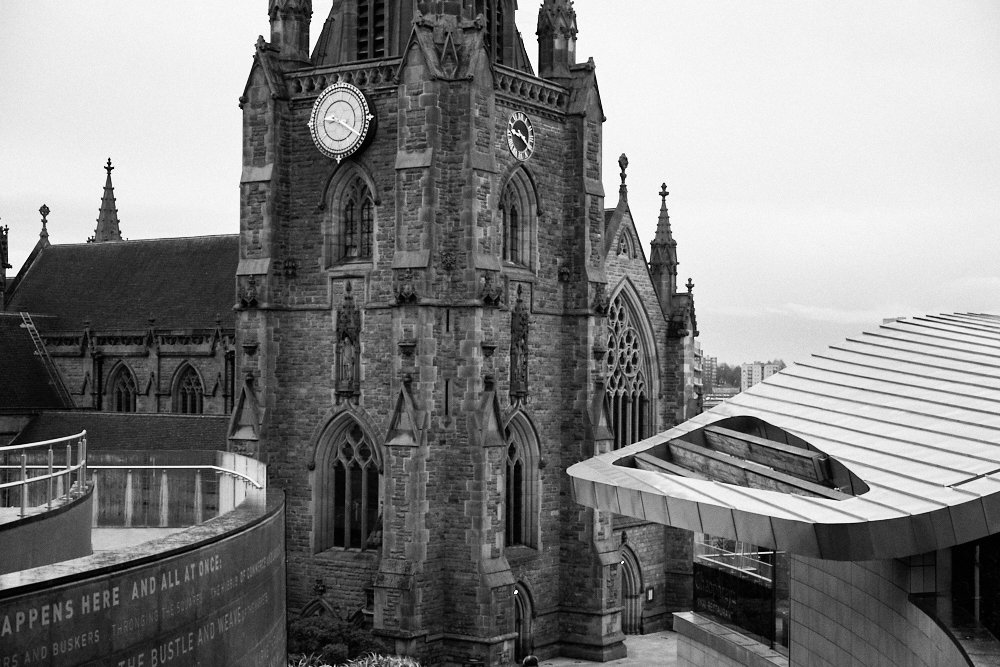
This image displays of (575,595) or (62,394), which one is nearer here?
(575,595)

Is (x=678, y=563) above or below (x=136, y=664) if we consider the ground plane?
below

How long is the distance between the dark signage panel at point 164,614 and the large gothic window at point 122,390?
121 ft

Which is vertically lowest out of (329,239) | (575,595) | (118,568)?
(575,595)

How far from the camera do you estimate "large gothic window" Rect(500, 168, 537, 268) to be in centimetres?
3991

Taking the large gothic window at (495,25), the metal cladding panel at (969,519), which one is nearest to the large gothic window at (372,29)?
the large gothic window at (495,25)

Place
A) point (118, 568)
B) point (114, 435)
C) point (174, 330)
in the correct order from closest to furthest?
point (118, 568)
point (114, 435)
point (174, 330)

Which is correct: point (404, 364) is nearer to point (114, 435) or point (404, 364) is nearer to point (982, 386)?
point (114, 435)

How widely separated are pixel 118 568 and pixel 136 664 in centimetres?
99

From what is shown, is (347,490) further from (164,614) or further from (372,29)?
(164,614)

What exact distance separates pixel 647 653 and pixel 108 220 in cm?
4259

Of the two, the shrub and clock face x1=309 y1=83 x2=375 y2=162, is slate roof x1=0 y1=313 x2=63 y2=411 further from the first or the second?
the shrub

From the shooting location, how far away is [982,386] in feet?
73.0

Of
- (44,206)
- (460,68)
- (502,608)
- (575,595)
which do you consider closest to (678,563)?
(575,595)

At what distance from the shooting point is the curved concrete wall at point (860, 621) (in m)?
17.7
